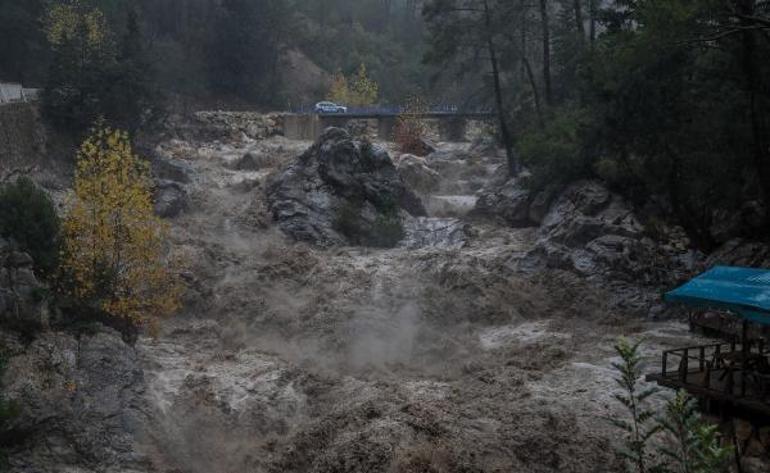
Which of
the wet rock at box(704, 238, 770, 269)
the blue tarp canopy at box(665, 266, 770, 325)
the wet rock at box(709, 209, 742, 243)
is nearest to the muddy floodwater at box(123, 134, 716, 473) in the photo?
the wet rock at box(704, 238, 770, 269)

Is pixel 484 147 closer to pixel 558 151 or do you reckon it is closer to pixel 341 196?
pixel 341 196

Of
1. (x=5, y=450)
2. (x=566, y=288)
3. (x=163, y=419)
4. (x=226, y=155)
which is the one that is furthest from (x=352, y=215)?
(x=5, y=450)

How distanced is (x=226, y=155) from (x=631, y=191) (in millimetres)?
26771

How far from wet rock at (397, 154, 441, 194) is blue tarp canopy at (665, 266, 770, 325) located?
29318mm

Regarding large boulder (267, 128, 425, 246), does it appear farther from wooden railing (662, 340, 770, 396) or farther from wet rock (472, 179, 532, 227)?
wooden railing (662, 340, 770, 396)

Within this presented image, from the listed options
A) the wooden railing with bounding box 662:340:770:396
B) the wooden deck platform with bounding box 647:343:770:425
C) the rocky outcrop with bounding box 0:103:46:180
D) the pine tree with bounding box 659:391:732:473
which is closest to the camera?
the pine tree with bounding box 659:391:732:473

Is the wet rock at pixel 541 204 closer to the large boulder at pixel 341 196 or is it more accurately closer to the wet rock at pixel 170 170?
the large boulder at pixel 341 196

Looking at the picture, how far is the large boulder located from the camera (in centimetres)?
3347

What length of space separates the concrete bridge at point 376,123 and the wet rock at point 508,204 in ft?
47.5

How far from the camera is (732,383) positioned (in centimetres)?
1370

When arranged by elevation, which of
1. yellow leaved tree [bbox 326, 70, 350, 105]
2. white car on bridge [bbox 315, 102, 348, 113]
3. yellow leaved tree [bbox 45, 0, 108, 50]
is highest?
yellow leaved tree [bbox 45, 0, 108, 50]

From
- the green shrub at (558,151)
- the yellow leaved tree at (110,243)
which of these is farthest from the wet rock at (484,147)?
the yellow leaved tree at (110,243)

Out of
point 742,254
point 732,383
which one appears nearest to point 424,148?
point 742,254

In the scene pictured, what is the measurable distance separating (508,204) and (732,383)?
2282 cm
